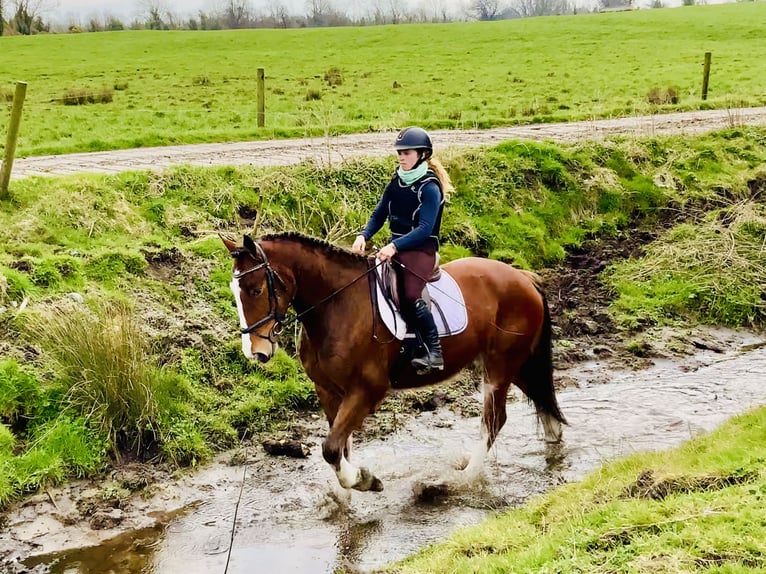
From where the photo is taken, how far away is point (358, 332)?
24.5 ft

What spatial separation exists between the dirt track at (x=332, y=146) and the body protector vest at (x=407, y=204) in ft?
23.3

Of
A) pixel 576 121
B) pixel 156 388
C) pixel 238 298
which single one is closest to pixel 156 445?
pixel 156 388

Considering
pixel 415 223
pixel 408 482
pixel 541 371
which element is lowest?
pixel 408 482

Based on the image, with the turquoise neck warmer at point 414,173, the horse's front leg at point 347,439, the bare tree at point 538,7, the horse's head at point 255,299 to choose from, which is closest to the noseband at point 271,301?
the horse's head at point 255,299

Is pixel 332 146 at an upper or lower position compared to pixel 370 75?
lower

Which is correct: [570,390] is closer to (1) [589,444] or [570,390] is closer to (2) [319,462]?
(1) [589,444]

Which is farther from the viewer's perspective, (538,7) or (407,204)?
(538,7)

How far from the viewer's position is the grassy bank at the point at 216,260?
28.0 feet

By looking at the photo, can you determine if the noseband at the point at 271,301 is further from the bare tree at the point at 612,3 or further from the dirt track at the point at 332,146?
the bare tree at the point at 612,3

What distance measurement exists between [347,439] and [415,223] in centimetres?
225

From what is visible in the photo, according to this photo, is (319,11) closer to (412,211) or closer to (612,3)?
(612,3)

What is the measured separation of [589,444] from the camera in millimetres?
9055

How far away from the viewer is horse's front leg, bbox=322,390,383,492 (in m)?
7.17

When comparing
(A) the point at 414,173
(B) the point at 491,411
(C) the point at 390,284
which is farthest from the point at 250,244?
(B) the point at 491,411
